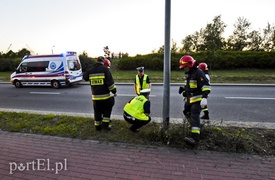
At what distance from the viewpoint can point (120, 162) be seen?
10.4 ft

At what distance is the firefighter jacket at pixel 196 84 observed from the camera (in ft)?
12.6

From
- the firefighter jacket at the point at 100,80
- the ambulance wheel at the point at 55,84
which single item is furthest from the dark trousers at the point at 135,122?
the ambulance wheel at the point at 55,84

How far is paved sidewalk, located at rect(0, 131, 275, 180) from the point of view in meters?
2.85

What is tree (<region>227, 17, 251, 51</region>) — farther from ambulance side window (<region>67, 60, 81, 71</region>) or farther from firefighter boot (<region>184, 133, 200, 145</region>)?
firefighter boot (<region>184, 133, 200, 145</region>)

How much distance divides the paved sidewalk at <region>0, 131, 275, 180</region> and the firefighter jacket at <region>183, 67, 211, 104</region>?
108 centimetres

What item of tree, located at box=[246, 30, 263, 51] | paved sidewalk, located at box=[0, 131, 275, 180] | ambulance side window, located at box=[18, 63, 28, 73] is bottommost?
paved sidewalk, located at box=[0, 131, 275, 180]

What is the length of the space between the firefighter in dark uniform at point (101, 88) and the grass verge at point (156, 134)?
1.00 feet

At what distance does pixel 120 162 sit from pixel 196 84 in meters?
2.10

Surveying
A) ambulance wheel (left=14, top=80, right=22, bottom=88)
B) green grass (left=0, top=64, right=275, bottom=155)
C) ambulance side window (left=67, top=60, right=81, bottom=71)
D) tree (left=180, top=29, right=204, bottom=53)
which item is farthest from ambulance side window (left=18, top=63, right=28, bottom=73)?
tree (left=180, top=29, right=204, bottom=53)

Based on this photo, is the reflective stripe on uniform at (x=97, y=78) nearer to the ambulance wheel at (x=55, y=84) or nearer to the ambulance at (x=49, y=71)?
the ambulance at (x=49, y=71)

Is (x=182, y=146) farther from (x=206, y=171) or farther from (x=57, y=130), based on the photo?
(x=57, y=130)

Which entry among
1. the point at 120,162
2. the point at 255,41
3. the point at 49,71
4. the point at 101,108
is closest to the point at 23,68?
the point at 49,71

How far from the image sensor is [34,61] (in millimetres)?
13875

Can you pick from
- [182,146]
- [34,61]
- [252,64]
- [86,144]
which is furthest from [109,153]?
[252,64]
